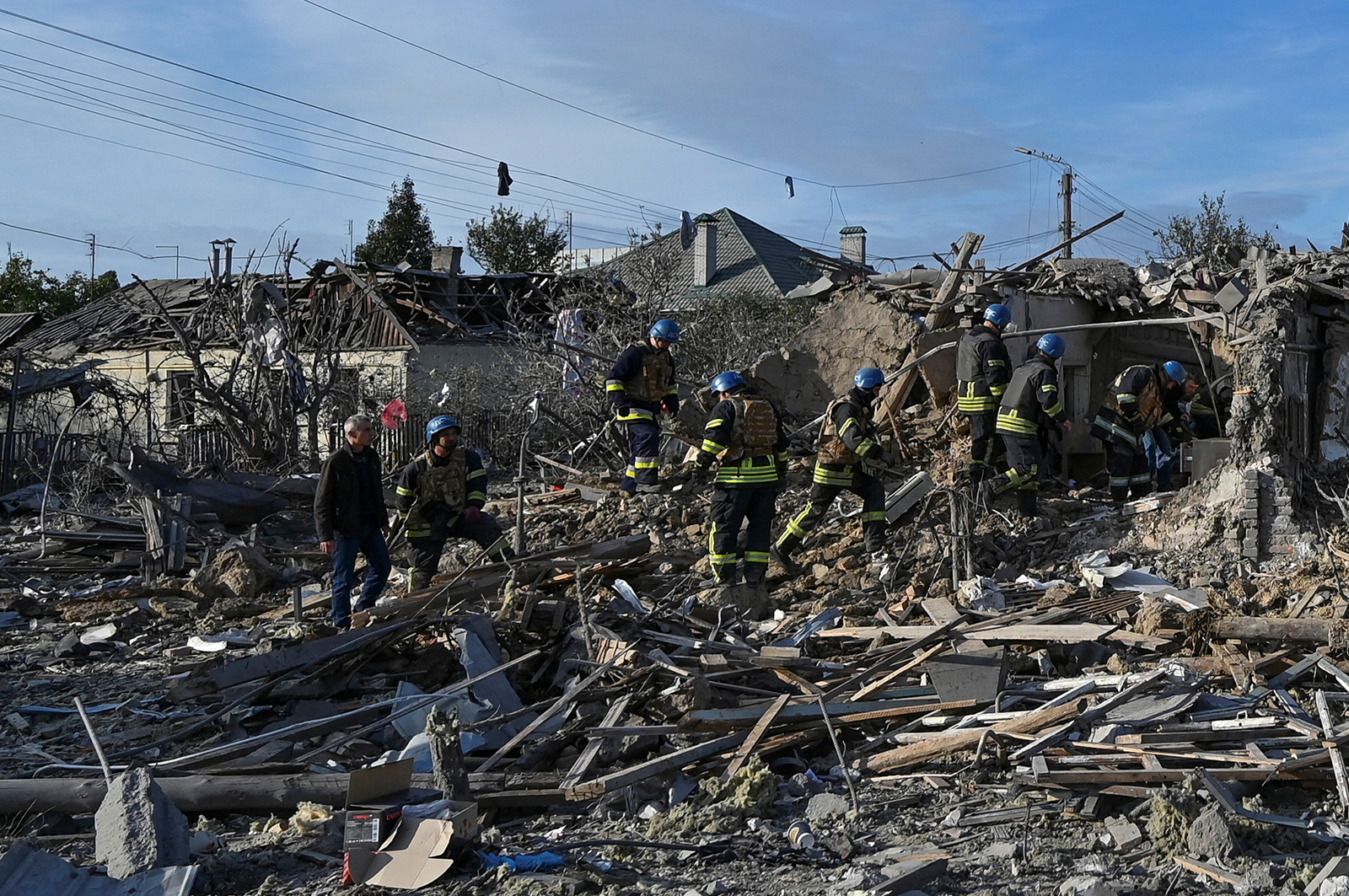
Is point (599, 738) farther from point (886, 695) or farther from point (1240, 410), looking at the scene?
point (1240, 410)

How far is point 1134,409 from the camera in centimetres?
1116

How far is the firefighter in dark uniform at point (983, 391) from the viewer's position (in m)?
10.6

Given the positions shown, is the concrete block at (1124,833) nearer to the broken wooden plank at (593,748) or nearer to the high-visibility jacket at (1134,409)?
the broken wooden plank at (593,748)

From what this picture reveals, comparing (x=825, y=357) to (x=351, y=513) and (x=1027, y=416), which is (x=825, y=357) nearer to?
(x=1027, y=416)

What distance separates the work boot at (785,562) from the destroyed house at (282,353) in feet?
24.8

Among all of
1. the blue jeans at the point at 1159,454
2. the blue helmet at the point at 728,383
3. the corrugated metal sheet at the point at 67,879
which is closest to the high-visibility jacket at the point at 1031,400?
the blue jeans at the point at 1159,454

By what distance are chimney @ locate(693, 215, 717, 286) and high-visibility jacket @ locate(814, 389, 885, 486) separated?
23.7 m

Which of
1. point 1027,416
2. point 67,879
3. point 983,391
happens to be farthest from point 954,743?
point 983,391

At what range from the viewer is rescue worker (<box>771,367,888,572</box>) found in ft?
31.0

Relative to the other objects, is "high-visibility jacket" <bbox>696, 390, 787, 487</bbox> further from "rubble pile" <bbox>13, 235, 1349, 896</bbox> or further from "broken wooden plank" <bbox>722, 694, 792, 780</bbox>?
"broken wooden plank" <bbox>722, 694, 792, 780</bbox>

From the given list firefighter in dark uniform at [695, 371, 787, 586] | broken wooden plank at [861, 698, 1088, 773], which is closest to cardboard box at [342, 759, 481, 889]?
broken wooden plank at [861, 698, 1088, 773]

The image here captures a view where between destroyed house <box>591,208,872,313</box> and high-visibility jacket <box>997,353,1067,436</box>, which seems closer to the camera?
high-visibility jacket <box>997,353,1067,436</box>

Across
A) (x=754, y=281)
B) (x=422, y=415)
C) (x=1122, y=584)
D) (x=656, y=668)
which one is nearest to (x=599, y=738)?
(x=656, y=668)

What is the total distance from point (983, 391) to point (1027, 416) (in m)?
0.56
